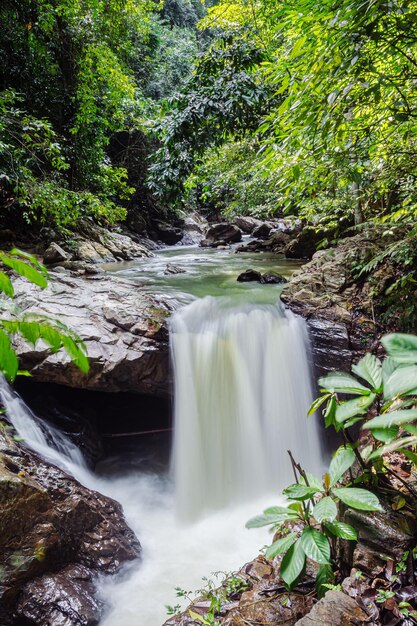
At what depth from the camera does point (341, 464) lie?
1456mm

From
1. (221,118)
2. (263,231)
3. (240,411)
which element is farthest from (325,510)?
(263,231)

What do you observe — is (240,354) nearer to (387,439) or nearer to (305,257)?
(387,439)

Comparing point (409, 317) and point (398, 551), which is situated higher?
point (409, 317)

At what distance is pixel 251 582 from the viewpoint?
1.88m

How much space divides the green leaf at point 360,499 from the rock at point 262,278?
5.02 metres

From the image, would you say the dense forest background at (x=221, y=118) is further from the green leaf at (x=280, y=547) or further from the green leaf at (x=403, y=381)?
the green leaf at (x=280, y=547)

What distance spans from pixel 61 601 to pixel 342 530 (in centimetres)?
218

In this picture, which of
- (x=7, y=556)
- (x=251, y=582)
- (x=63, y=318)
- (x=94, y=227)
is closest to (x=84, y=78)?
(x=94, y=227)

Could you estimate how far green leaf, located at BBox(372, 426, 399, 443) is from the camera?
1209mm

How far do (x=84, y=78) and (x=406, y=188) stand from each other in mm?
8134

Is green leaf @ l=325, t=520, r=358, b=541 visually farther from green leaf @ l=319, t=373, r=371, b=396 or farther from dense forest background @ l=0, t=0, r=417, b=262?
dense forest background @ l=0, t=0, r=417, b=262

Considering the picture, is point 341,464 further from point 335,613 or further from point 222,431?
point 222,431

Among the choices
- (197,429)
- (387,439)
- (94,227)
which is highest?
(94,227)

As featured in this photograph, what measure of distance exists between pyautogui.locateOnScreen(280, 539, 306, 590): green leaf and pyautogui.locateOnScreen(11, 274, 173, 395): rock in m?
2.94
